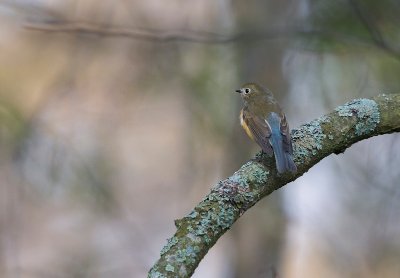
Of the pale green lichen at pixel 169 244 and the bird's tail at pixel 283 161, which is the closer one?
the pale green lichen at pixel 169 244

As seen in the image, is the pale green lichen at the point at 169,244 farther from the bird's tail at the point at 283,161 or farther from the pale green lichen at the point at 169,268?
the bird's tail at the point at 283,161

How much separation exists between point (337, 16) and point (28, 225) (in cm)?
501

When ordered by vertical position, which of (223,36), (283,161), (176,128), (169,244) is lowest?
(169,244)

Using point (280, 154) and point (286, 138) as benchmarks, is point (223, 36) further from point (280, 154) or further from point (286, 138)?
point (280, 154)

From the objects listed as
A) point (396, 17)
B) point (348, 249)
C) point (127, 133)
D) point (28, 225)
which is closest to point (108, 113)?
point (127, 133)

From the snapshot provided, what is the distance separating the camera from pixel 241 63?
6219 millimetres

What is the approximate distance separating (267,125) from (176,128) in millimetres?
5028

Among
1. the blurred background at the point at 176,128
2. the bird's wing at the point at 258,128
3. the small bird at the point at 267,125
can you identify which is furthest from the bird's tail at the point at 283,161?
the blurred background at the point at 176,128

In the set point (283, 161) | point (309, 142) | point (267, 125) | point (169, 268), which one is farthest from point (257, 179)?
point (267, 125)

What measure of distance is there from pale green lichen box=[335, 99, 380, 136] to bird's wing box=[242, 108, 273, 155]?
1.67 ft

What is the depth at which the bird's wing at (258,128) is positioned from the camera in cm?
322

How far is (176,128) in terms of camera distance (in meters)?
8.56

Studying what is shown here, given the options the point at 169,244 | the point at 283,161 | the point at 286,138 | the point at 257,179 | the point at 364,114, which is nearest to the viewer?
the point at 169,244

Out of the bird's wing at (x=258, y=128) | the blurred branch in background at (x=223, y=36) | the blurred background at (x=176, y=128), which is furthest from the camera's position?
the blurred background at (x=176, y=128)
